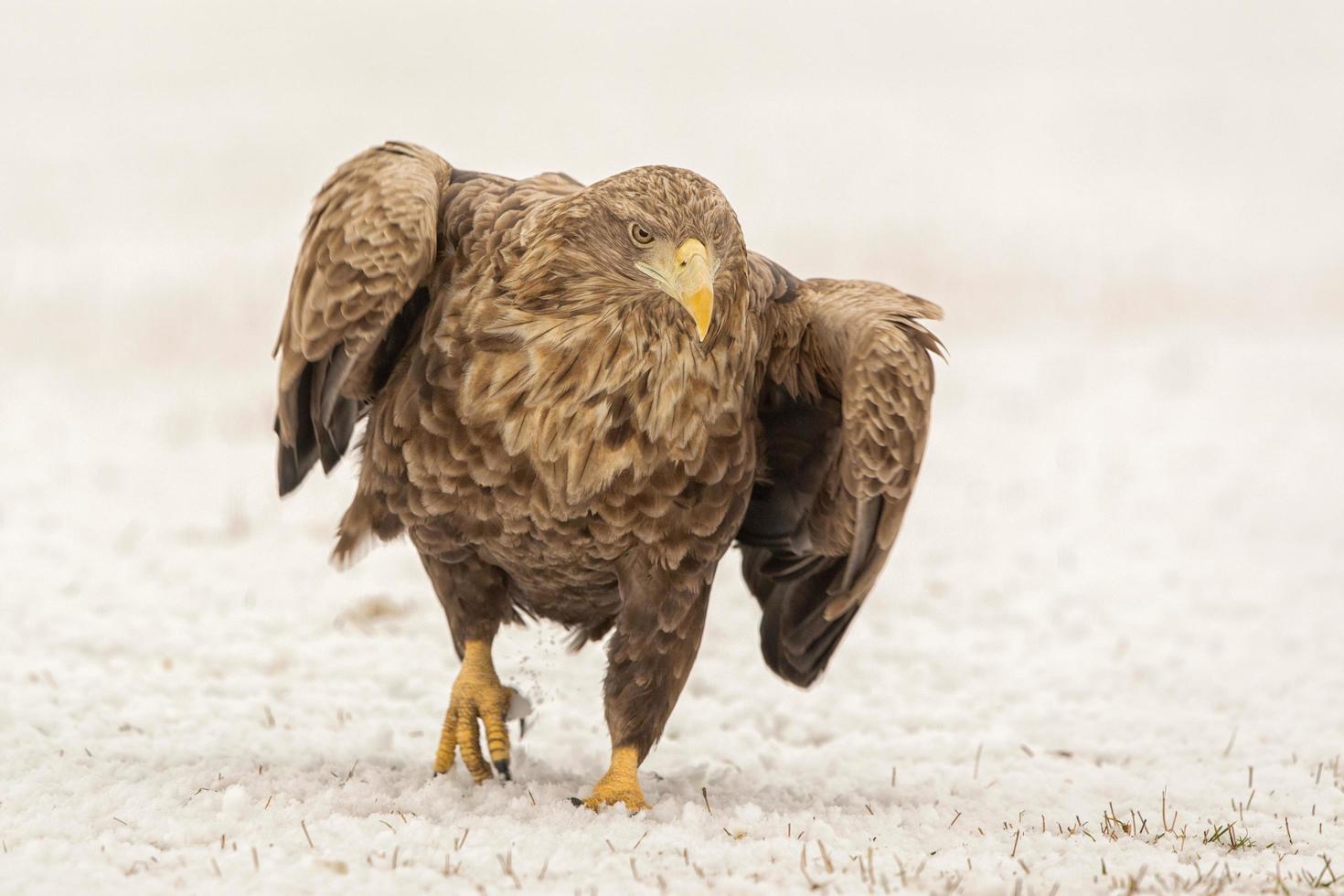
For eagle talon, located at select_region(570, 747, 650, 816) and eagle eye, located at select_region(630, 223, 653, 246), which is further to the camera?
eagle talon, located at select_region(570, 747, 650, 816)

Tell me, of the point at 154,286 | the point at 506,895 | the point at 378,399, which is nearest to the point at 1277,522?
the point at 378,399

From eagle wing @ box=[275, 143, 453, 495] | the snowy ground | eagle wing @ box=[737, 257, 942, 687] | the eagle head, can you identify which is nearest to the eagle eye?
the eagle head

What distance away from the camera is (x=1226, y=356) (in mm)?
15633

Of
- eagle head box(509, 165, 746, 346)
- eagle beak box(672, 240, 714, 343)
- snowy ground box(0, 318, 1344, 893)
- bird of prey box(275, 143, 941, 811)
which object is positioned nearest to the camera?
snowy ground box(0, 318, 1344, 893)

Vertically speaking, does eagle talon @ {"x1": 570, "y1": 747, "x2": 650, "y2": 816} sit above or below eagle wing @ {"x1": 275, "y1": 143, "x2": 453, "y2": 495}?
below

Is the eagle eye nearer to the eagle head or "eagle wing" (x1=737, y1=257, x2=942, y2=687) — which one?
the eagle head

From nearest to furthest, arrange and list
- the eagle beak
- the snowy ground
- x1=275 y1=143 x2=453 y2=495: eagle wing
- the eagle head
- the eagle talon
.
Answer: the snowy ground
the eagle beak
the eagle head
x1=275 y1=143 x2=453 y2=495: eagle wing
the eagle talon

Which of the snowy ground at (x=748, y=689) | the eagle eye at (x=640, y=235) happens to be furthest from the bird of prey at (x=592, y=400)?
the snowy ground at (x=748, y=689)

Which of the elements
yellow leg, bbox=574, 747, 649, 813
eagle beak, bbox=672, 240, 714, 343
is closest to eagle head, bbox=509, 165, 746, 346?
eagle beak, bbox=672, 240, 714, 343

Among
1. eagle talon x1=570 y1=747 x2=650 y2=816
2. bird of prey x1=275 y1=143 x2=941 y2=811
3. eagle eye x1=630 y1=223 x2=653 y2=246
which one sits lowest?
eagle talon x1=570 y1=747 x2=650 y2=816

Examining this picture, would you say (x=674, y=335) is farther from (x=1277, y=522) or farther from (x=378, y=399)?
(x=1277, y=522)

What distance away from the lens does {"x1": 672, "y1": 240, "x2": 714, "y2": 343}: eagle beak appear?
4.29 meters

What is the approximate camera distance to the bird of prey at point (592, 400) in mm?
4605

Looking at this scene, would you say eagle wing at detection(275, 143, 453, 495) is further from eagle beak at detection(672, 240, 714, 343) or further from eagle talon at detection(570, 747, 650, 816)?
eagle talon at detection(570, 747, 650, 816)
